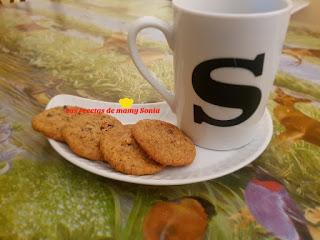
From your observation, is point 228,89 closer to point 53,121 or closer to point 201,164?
point 201,164

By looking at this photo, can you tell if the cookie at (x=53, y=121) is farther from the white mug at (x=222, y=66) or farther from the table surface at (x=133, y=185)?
the white mug at (x=222, y=66)

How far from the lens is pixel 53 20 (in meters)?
0.97

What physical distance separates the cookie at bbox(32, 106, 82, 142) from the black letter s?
0.63 feet

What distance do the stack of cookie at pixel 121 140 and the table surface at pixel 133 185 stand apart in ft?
0.11

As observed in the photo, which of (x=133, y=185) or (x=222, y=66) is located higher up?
(x=222, y=66)

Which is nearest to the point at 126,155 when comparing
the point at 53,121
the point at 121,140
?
the point at 121,140

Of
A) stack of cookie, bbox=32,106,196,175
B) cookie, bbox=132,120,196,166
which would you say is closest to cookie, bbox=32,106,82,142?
stack of cookie, bbox=32,106,196,175

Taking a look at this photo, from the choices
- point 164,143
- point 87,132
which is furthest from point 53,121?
point 164,143

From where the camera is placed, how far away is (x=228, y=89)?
1.37ft

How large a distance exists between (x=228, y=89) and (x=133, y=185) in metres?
0.17

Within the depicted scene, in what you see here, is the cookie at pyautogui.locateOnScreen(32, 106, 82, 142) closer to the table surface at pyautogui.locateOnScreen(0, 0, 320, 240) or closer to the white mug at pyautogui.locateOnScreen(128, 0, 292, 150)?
the table surface at pyautogui.locateOnScreen(0, 0, 320, 240)

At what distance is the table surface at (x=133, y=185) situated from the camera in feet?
1.21

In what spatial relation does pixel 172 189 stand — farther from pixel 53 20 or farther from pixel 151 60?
pixel 53 20

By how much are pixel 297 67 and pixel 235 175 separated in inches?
15.5
